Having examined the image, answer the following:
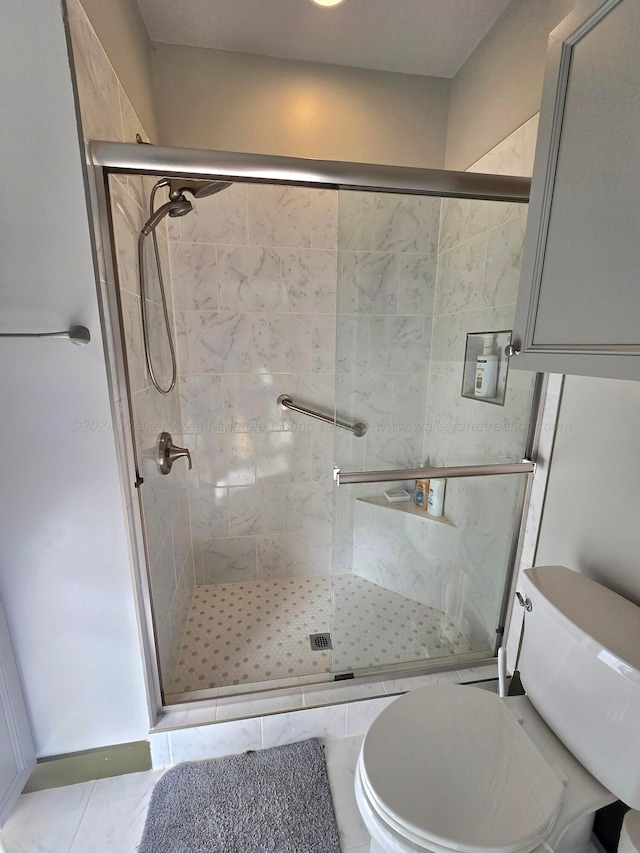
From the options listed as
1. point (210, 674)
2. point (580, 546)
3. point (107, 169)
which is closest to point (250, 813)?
point (210, 674)

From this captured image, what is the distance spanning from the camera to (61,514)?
103 centimetres

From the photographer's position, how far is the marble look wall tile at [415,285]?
1369 millimetres

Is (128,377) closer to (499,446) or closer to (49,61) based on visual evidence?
(49,61)

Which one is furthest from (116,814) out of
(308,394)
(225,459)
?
(308,394)

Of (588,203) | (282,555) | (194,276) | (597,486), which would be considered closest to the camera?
(588,203)

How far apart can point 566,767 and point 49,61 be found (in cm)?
199

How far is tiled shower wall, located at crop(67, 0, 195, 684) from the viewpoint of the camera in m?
0.89

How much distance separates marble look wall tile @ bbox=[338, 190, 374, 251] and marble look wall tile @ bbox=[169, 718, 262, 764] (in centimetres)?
175

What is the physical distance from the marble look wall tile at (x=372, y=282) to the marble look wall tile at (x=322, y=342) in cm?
51

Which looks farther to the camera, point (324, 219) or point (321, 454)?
point (321, 454)

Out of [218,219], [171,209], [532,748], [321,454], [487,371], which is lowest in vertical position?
[532,748]

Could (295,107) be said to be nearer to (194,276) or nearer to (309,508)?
(194,276)

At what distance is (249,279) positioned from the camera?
1.78 meters

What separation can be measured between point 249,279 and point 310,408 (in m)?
0.72
